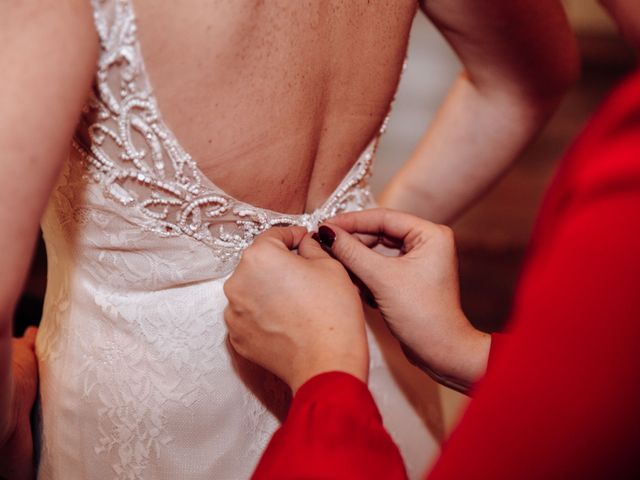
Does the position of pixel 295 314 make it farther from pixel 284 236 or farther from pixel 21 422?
pixel 21 422

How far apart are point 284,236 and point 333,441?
29 cm

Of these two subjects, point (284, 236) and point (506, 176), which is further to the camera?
point (506, 176)

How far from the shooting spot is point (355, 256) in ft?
2.56

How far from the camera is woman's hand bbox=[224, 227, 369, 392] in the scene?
2.15 ft

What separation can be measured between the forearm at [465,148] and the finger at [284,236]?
43 cm

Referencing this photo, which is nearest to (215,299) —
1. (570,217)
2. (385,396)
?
(385,396)

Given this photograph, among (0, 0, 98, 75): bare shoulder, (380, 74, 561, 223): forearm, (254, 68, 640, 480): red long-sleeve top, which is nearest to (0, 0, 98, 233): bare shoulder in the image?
(0, 0, 98, 75): bare shoulder

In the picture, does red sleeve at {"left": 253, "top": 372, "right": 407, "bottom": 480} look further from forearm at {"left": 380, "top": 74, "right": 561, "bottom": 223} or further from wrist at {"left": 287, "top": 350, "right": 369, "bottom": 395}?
forearm at {"left": 380, "top": 74, "right": 561, "bottom": 223}

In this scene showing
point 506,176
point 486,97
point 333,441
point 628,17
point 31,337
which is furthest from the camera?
point 506,176

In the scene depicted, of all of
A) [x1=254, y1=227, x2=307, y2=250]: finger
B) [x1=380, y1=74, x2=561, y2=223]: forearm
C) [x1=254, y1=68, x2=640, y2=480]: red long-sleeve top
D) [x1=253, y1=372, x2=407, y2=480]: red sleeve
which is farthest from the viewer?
[x1=380, y1=74, x2=561, y2=223]: forearm

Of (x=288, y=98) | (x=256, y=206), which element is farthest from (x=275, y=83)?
(x=256, y=206)

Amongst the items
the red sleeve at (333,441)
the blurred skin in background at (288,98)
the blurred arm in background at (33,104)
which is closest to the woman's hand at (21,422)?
the blurred skin in background at (288,98)

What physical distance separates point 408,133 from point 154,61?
3.17 m

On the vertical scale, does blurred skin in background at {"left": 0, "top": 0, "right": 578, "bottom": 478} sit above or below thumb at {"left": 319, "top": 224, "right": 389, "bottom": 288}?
above
